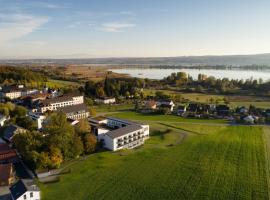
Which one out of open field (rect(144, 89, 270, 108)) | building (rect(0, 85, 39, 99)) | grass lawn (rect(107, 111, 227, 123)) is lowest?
grass lawn (rect(107, 111, 227, 123))

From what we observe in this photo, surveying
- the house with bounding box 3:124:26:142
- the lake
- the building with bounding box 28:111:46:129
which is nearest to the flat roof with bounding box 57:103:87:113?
the building with bounding box 28:111:46:129

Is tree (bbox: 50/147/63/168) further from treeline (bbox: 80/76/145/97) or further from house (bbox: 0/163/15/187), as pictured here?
treeline (bbox: 80/76/145/97)

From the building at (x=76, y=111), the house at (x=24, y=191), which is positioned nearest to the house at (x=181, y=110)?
the building at (x=76, y=111)

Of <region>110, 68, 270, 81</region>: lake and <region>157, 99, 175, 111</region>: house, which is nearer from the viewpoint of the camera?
<region>157, 99, 175, 111</region>: house

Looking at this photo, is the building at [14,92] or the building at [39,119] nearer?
the building at [39,119]

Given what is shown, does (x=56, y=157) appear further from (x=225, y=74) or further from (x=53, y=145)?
(x=225, y=74)

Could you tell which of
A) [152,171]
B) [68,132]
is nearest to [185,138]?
[152,171]

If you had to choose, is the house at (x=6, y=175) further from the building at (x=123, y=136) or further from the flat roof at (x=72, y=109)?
the flat roof at (x=72, y=109)

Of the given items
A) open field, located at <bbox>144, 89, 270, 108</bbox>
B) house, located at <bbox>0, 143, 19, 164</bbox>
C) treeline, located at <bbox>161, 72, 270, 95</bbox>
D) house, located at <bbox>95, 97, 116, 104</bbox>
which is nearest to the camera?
house, located at <bbox>0, 143, 19, 164</bbox>
